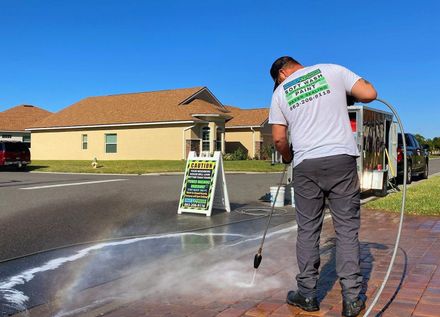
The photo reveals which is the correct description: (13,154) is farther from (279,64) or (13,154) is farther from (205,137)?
(279,64)

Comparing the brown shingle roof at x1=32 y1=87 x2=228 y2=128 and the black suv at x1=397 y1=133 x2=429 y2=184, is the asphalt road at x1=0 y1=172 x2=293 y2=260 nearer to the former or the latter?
the black suv at x1=397 y1=133 x2=429 y2=184

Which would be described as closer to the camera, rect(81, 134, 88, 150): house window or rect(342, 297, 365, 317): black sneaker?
rect(342, 297, 365, 317): black sneaker

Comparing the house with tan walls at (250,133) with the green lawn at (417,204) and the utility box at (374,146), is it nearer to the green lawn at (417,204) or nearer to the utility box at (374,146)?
the utility box at (374,146)

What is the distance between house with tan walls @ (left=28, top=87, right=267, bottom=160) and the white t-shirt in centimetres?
2822

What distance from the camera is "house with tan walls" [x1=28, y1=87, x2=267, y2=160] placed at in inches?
1292

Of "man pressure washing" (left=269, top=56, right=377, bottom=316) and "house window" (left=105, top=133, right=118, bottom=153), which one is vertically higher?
"house window" (left=105, top=133, right=118, bottom=153)

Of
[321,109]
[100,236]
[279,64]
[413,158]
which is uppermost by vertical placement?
[279,64]

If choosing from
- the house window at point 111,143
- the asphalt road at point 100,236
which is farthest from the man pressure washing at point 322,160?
the house window at point 111,143

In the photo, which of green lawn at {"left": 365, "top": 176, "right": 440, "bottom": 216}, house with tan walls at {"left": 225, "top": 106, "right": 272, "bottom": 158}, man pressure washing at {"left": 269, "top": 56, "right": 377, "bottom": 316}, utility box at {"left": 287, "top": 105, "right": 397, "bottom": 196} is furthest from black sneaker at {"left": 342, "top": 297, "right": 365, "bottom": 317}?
house with tan walls at {"left": 225, "top": 106, "right": 272, "bottom": 158}

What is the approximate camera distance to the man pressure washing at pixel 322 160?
3582 millimetres

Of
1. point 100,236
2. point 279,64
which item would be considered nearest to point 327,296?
point 279,64

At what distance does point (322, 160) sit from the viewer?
11.8 ft

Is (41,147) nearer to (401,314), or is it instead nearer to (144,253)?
(144,253)

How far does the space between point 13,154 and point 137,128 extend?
10418 mm
